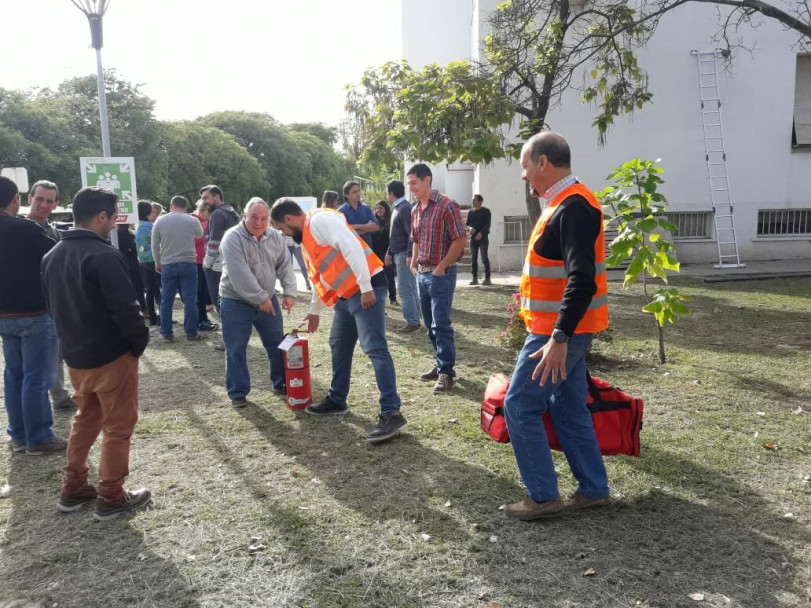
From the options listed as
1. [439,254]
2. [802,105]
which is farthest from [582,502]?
[802,105]

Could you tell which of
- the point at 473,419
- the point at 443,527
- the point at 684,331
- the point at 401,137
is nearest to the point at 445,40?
the point at 401,137

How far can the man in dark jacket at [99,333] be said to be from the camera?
145 inches

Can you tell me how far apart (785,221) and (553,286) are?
16238 millimetres

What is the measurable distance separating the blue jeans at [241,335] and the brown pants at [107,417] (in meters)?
1.98

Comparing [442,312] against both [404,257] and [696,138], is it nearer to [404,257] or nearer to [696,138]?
[404,257]

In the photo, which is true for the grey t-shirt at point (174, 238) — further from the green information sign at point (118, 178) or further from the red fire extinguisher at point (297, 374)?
the red fire extinguisher at point (297, 374)

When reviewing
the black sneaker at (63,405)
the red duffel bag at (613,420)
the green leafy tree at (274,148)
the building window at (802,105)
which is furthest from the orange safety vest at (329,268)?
the green leafy tree at (274,148)

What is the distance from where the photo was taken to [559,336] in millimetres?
3137

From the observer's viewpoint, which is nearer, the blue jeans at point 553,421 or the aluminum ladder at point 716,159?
the blue jeans at point 553,421

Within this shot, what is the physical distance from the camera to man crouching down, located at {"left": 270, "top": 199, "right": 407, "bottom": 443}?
4.78 meters

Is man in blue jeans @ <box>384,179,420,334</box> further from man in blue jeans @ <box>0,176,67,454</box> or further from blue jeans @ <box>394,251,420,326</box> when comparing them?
man in blue jeans @ <box>0,176,67,454</box>

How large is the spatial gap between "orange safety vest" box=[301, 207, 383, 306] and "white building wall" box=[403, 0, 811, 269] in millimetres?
12114

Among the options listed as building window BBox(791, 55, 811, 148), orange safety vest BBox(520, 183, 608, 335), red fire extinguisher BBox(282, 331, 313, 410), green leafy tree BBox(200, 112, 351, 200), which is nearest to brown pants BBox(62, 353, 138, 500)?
red fire extinguisher BBox(282, 331, 313, 410)

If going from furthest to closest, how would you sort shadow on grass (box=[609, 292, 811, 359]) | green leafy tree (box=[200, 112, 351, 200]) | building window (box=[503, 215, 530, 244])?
green leafy tree (box=[200, 112, 351, 200]) < building window (box=[503, 215, 530, 244]) < shadow on grass (box=[609, 292, 811, 359])
